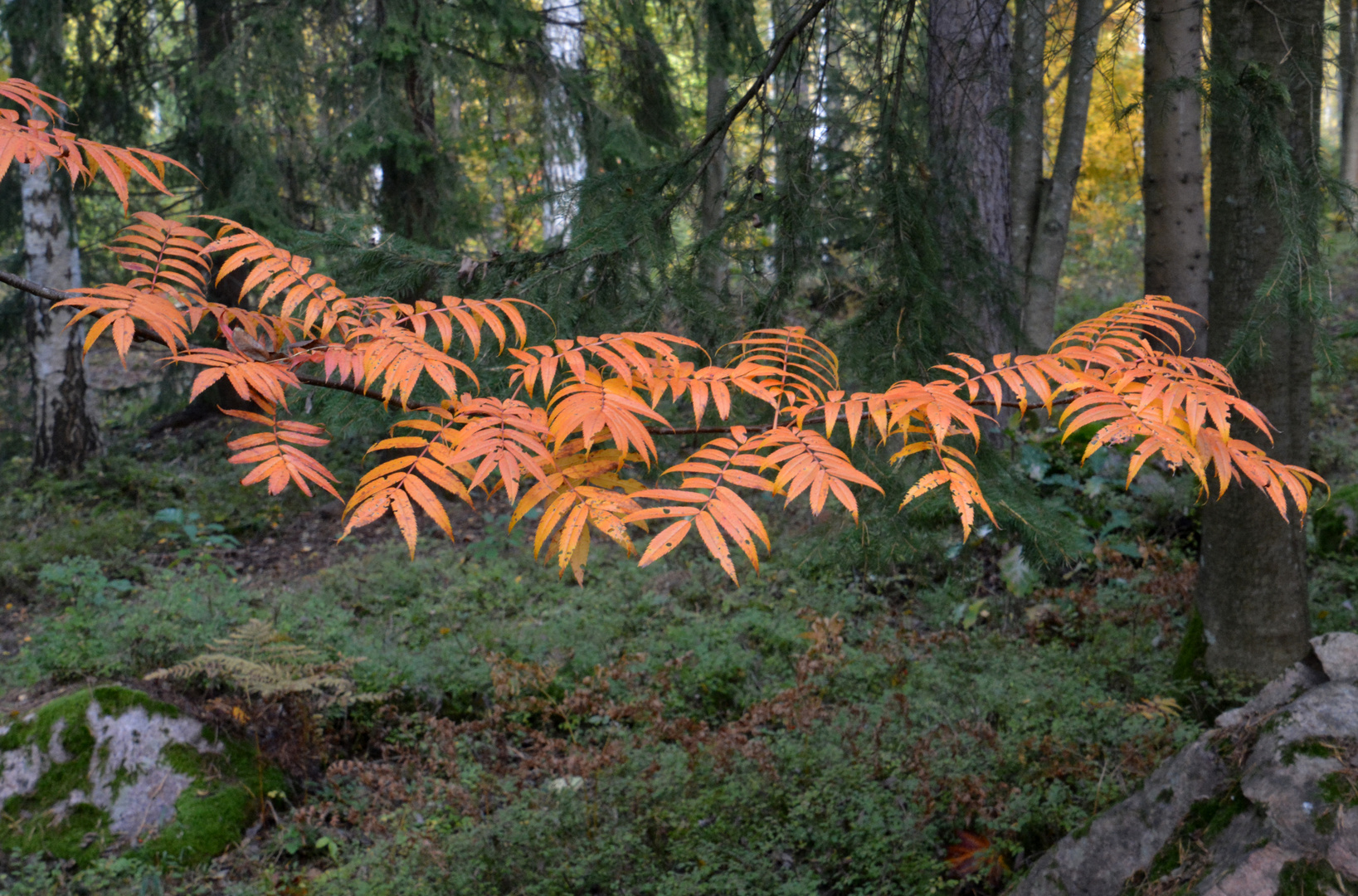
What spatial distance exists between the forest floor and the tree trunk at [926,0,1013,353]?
924 mm

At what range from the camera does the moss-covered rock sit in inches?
167

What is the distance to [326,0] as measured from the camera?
826 cm

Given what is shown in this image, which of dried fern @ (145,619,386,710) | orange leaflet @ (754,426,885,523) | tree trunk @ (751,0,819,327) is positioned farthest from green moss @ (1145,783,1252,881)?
dried fern @ (145,619,386,710)

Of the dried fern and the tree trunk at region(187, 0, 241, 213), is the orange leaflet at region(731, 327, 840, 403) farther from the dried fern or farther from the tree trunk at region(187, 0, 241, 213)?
the tree trunk at region(187, 0, 241, 213)

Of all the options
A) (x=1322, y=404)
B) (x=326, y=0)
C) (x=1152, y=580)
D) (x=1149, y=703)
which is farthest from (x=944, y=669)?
(x=326, y=0)

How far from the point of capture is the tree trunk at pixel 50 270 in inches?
326

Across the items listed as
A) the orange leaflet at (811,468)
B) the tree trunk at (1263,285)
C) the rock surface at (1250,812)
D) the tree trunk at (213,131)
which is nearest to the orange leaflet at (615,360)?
the orange leaflet at (811,468)

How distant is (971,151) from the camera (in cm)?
543

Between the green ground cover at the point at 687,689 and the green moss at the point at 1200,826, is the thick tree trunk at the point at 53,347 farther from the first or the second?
the green moss at the point at 1200,826

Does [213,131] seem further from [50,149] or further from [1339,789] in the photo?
[1339,789]

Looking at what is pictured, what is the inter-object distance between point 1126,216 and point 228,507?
650 inches

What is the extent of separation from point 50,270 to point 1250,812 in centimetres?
1076

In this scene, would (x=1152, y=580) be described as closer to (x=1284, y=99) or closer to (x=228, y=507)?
(x=1284, y=99)

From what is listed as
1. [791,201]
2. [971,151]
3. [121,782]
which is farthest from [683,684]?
[971,151]
